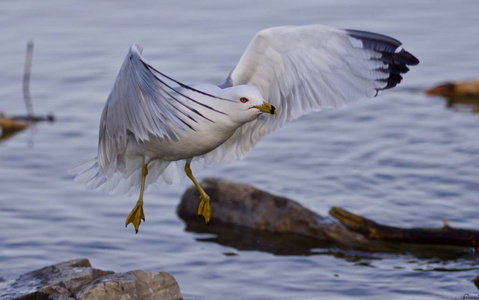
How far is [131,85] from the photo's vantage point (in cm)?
692

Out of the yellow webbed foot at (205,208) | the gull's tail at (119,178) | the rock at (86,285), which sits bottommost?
the rock at (86,285)

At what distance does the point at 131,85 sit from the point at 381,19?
1162cm

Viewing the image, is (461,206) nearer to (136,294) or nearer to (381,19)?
(136,294)

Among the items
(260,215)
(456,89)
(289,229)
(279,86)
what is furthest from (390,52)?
(456,89)

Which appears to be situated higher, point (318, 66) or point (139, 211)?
point (318, 66)

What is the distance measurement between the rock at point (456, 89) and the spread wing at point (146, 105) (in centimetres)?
818

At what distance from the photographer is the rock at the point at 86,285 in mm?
7836

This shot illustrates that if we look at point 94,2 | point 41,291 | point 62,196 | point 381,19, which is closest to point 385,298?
point 41,291

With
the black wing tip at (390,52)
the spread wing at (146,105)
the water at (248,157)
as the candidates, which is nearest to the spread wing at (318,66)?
the black wing tip at (390,52)

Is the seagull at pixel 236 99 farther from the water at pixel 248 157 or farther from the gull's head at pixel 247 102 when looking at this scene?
the water at pixel 248 157

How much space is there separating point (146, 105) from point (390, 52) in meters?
2.12

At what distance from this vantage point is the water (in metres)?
9.52

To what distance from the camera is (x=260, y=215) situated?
1048cm

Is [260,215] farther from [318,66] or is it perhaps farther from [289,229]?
[318,66]
